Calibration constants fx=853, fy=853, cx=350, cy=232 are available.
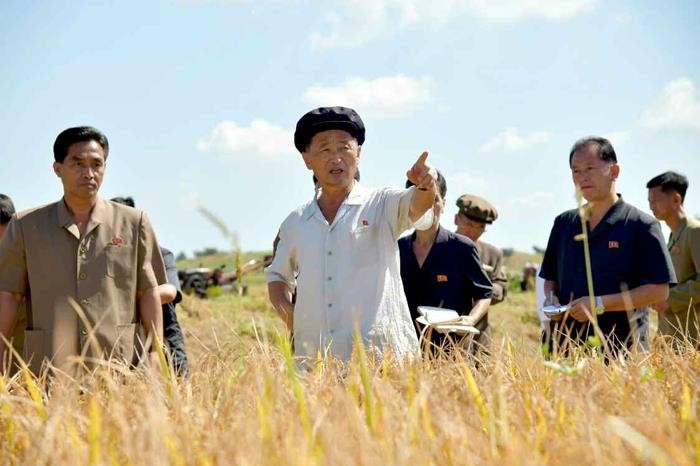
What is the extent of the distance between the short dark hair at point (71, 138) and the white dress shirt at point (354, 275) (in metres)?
1.05

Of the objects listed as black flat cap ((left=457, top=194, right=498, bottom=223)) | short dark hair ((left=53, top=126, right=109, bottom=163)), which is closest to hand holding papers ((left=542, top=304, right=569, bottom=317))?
black flat cap ((left=457, top=194, right=498, bottom=223))

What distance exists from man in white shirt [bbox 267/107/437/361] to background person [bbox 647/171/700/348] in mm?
2330

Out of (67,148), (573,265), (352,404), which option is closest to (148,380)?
(352,404)

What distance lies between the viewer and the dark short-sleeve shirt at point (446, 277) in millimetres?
4125

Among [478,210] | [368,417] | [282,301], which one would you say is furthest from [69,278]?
[478,210]

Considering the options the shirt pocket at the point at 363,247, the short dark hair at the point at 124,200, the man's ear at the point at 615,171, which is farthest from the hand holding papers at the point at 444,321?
the short dark hair at the point at 124,200

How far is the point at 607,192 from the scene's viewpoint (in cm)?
382

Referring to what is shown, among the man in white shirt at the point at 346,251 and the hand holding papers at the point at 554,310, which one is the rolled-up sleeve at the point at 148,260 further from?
the hand holding papers at the point at 554,310

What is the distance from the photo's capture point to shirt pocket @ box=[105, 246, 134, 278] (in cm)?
360

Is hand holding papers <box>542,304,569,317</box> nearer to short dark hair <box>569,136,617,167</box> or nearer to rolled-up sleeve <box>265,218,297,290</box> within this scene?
short dark hair <box>569,136,617,167</box>

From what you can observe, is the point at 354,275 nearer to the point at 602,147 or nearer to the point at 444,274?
the point at 444,274

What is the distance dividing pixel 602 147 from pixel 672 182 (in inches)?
76.4

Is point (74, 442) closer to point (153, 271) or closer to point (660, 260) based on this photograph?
point (153, 271)

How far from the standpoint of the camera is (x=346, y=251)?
319 cm
